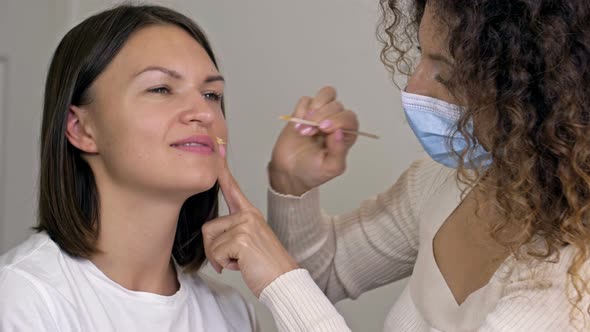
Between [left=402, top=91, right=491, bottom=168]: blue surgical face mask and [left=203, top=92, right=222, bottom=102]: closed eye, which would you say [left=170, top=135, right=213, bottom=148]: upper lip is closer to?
[left=203, top=92, right=222, bottom=102]: closed eye

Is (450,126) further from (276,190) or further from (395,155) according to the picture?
(395,155)

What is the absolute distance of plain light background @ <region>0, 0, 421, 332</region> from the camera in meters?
1.85

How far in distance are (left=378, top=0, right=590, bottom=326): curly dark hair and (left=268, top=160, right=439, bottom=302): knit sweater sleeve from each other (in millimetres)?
438

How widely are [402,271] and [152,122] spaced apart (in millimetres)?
644

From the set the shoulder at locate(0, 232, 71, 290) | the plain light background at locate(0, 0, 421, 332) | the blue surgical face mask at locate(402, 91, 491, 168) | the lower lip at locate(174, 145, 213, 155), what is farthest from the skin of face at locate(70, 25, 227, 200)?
the plain light background at locate(0, 0, 421, 332)

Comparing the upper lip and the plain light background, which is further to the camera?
the plain light background

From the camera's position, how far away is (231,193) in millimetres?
1348

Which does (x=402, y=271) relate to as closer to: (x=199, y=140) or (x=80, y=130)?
(x=199, y=140)

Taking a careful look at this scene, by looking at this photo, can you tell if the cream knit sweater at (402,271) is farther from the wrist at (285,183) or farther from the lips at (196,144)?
the lips at (196,144)

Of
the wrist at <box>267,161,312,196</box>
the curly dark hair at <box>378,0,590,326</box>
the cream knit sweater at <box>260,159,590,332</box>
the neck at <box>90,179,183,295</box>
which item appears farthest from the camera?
the wrist at <box>267,161,312,196</box>

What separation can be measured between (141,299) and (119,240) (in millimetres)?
111

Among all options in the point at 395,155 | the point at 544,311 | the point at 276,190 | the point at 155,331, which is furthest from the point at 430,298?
the point at 395,155

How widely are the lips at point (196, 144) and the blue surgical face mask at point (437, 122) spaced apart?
0.37 meters

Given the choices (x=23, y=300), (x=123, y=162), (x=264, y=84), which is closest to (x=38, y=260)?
(x=23, y=300)
